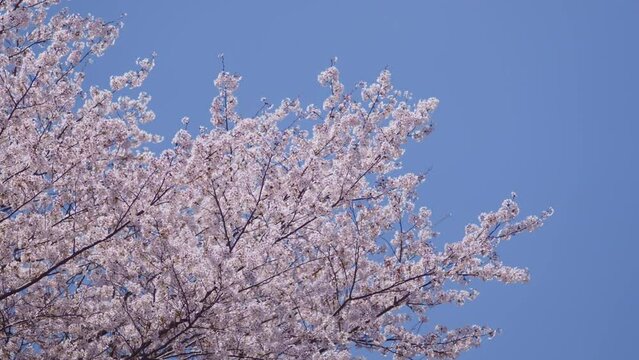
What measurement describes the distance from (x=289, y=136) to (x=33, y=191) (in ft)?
13.0

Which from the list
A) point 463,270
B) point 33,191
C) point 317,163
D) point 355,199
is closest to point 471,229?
point 463,270

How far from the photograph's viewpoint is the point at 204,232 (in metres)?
8.49

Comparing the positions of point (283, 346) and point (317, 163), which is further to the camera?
point (317, 163)

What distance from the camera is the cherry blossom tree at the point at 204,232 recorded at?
745 centimetres

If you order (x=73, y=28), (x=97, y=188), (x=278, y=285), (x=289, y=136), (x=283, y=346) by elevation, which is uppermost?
(x=73, y=28)

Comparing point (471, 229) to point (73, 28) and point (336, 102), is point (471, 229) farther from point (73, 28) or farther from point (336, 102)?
point (73, 28)

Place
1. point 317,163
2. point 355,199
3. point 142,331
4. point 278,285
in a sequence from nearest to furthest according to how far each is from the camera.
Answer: point 142,331 → point 278,285 → point 317,163 → point 355,199

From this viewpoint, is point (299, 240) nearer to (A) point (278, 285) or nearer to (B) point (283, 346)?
(A) point (278, 285)

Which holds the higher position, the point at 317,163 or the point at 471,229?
the point at 317,163

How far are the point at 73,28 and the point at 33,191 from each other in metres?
2.66

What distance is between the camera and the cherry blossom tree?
7453 mm

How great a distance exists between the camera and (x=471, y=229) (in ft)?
31.2

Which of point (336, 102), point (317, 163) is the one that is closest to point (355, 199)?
point (317, 163)

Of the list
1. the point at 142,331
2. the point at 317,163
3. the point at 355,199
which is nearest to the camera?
the point at 142,331
